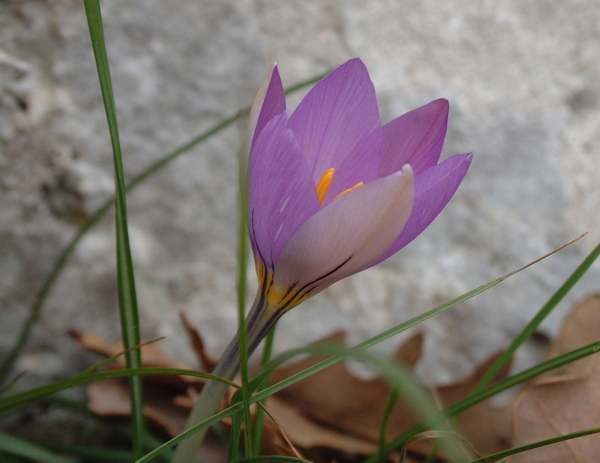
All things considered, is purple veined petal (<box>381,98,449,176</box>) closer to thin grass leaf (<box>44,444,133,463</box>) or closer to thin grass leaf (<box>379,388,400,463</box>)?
thin grass leaf (<box>379,388,400,463</box>)

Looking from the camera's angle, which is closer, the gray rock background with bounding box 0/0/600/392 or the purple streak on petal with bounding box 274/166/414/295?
the purple streak on petal with bounding box 274/166/414/295

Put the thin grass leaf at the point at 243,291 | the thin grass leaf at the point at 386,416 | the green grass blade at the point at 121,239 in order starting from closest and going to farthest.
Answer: the thin grass leaf at the point at 243,291
the green grass blade at the point at 121,239
the thin grass leaf at the point at 386,416

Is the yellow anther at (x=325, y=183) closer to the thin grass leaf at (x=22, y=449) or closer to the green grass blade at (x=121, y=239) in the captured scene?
the green grass blade at (x=121, y=239)

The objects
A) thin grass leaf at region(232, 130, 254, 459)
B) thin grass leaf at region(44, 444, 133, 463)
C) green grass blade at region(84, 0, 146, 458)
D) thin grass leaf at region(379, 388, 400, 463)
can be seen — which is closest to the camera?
thin grass leaf at region(232, 130, 254, 459)

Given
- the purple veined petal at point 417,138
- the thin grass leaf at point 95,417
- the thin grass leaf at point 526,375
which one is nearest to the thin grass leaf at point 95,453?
the thin grass leaf at point 95,417

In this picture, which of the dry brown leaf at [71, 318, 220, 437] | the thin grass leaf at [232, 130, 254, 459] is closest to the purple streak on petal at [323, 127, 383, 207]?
the thin grass leaf at [232, 130, 254, 459]

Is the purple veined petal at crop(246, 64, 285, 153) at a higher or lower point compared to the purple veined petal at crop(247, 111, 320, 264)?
higher

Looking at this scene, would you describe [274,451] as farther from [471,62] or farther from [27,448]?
[471,62]

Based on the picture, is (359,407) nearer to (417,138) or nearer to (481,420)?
(481,420)
